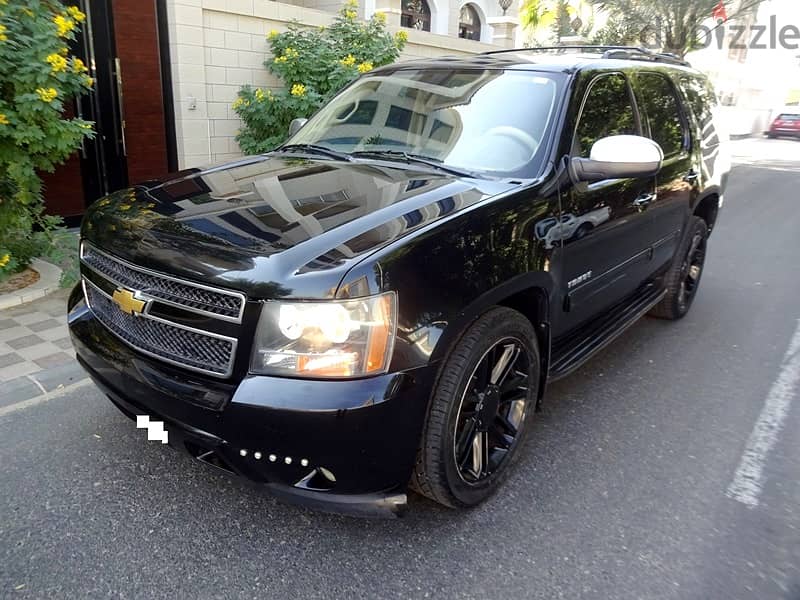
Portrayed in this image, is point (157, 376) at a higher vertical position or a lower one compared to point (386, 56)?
lower

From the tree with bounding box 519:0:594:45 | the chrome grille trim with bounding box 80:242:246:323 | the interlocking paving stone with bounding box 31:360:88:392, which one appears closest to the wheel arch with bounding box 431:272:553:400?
the chrome grille trim with bounding box 80:242:246:323

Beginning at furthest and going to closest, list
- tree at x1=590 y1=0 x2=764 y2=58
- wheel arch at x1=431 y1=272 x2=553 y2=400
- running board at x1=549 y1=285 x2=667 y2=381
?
1. tree at x1=590 y1=0 x2=764 y2=58
2. running board at x1=549 y1=285 x2=667 y2=381
3. wheel arch at x1=431 y1=272 x2=553 y2=400

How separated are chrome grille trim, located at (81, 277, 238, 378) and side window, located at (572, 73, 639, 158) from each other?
2038mm

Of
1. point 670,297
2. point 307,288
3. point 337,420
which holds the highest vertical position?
point 307,288

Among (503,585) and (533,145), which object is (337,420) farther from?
(533,145)

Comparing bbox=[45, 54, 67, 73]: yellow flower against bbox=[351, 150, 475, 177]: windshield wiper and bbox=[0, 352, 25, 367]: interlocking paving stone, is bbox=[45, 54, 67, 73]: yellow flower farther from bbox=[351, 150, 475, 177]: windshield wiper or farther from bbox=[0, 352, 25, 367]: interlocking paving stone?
bbox=[351, 150, 475, 177]: windshield wiper

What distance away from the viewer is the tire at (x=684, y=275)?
5.09 m

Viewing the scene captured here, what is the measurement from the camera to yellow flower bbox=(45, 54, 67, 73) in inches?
183

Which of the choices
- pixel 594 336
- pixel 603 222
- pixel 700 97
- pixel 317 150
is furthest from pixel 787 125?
pixel 317 150

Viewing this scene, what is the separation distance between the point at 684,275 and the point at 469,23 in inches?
625

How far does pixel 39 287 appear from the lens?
17.8 feet

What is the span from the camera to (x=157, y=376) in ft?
8.14

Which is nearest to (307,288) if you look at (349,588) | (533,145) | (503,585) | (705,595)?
(349,588)

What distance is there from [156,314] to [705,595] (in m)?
2.31
